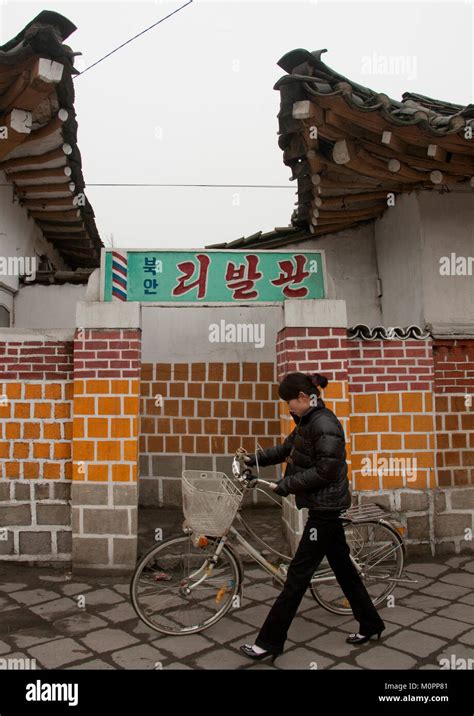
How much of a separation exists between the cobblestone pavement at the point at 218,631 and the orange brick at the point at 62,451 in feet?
3.44

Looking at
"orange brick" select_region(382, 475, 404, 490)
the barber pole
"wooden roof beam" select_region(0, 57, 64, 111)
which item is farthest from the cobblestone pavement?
"wooden roof beam" select_region(0, 57, 64, 111)

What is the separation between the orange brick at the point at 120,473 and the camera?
17.5ft

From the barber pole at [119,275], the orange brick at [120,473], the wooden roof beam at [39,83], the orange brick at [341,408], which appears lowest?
the orange brick at [120,473]

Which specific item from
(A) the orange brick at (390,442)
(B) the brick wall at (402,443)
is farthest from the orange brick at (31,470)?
(A) the orange brick at (390,442)

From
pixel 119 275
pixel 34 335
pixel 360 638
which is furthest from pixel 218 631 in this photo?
pixel 119 275

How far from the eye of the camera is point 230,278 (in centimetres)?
573

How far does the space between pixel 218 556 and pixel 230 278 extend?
8.92 ft

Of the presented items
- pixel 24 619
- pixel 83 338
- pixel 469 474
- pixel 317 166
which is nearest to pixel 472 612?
pixel 469 474

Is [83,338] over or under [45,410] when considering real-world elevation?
over

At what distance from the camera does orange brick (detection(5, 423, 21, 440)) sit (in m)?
5.49

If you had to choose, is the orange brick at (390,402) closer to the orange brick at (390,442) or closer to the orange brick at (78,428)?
the orange brick at (390,442)

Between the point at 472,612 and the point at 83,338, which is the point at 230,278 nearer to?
the point at 83,338

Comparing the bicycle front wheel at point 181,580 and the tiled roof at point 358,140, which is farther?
the tiled roof at point 358,140

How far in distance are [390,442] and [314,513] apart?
Result: 2.19 metres
